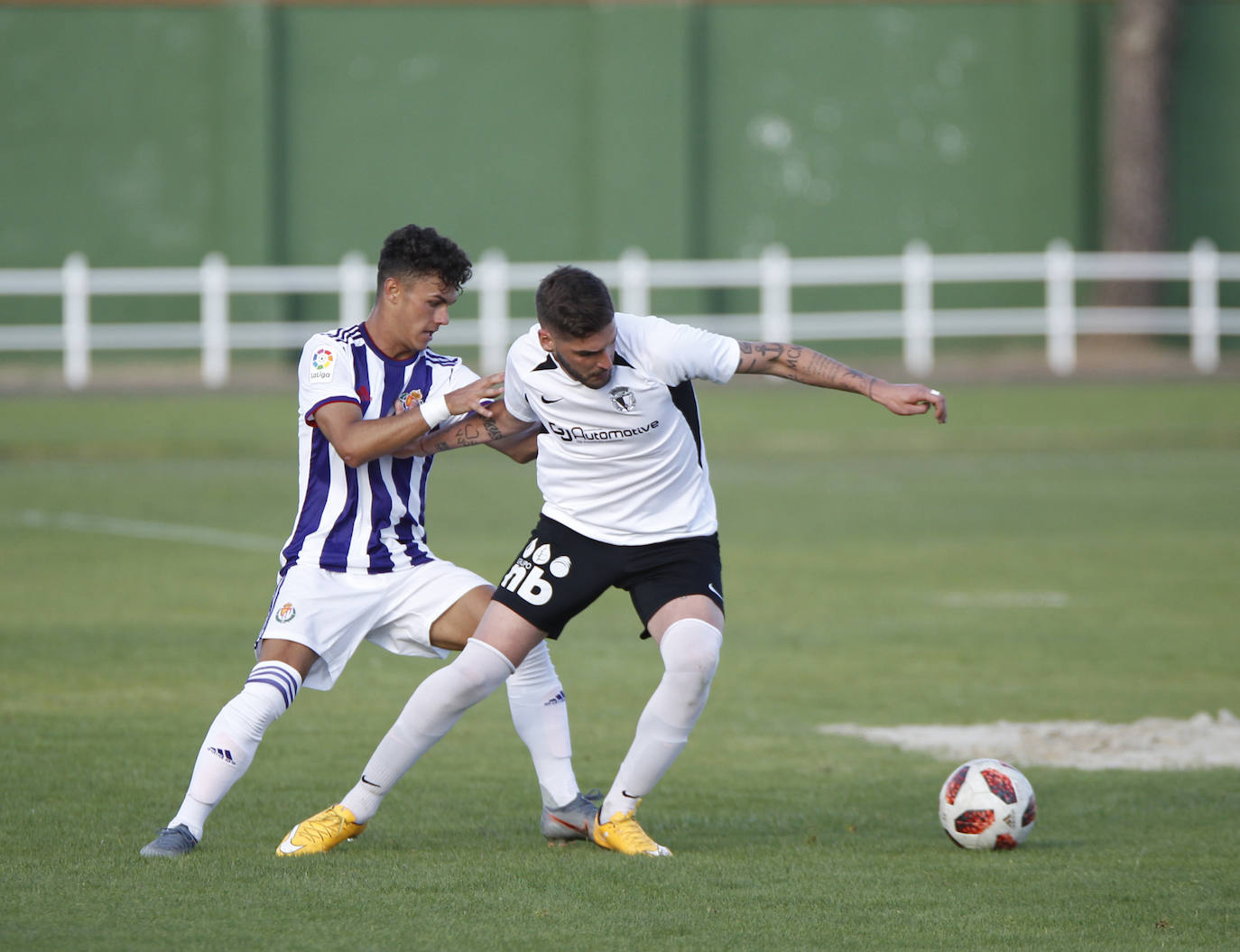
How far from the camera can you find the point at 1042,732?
872 cm

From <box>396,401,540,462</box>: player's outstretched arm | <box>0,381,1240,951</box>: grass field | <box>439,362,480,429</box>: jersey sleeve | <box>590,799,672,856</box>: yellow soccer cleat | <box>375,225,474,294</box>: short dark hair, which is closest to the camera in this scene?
<box>0,381,1240,951</box>: grass field

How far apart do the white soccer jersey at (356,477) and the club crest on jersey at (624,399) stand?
0.67m

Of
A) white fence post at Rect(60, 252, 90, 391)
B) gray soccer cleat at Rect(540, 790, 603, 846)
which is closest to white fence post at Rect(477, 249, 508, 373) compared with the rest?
white fence post at Rect(60, 252, 90, 391)

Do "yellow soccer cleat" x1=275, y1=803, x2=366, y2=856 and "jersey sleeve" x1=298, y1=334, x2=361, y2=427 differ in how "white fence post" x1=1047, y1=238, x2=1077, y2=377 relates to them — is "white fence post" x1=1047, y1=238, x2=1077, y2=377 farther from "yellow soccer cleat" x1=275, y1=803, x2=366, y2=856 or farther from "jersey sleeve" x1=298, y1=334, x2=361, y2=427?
"yellow soccer cleat" x1=275, y1=803, x2=366, y2=856

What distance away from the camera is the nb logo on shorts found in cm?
646

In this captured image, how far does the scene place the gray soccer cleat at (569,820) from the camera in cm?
669

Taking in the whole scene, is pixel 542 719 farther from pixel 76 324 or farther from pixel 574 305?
pixel 76 324

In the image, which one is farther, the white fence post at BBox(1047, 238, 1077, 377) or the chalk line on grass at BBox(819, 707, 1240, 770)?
the white fence post at BBox(1047, 238, 1077, 377)

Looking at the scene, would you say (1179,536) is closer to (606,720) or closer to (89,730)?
(606,720)

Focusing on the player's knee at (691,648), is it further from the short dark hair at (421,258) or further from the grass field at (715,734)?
the short dark hair at (421,258)

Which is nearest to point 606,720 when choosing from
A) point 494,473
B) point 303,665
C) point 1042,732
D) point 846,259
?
point 1042,732

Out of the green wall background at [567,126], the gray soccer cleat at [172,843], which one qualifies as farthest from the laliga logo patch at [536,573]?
the green wall background at [567,126]

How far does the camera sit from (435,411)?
636cm

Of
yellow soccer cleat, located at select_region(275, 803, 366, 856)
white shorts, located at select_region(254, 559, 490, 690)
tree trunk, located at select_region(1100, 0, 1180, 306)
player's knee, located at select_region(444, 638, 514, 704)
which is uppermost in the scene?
tree trunk, located at select_region(1100, 0, 1180, 306)
